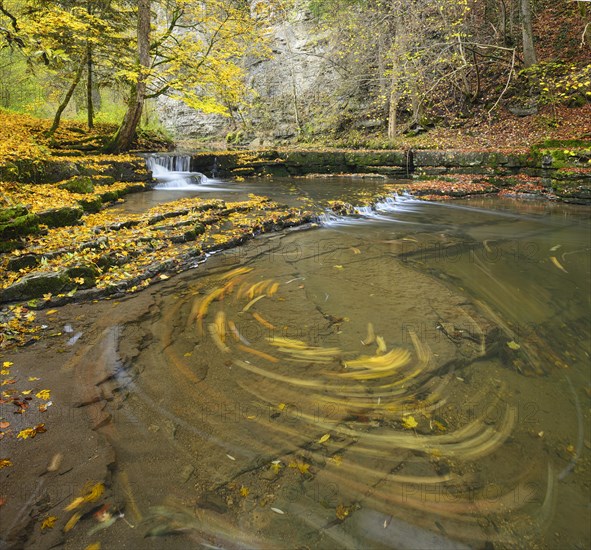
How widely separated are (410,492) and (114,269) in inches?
200

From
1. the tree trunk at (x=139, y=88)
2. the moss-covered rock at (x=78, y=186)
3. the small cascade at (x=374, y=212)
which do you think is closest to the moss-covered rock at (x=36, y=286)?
the moss-covered rock at (x=78, y=186)

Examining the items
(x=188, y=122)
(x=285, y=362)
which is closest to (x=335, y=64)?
(x=188, y=122)

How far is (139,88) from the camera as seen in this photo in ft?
40.2

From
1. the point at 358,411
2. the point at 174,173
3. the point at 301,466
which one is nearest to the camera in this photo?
the point at 301,466

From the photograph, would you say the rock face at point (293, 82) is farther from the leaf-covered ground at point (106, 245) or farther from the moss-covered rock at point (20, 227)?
the moss-covered rock at point (20, 227)

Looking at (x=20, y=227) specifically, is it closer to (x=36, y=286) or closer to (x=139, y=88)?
(x=36, y=286)

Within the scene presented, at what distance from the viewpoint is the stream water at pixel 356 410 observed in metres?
2.04

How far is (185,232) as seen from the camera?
713cm

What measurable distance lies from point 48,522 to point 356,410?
83.4 inches

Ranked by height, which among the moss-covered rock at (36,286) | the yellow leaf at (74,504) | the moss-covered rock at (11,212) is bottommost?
the yellow leaf at (74,504)

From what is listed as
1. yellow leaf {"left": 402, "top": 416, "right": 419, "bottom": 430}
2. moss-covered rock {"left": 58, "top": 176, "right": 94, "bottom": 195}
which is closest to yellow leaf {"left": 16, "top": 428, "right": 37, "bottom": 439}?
yellow leaf {"left": 402, "top": 416, "right": 419, "bottom": 430}

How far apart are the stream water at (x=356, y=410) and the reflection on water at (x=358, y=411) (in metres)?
0.01

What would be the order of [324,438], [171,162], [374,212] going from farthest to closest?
[171,162]
[374,212]
[324,438]

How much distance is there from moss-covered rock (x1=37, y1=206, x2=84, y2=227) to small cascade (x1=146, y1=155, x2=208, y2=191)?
19.8 ft
